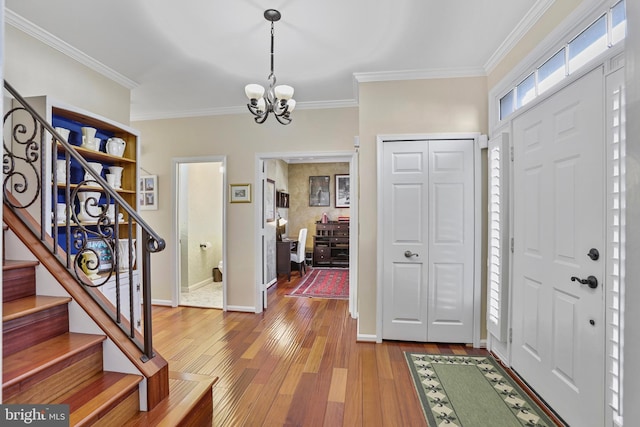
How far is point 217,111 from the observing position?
4.18 m

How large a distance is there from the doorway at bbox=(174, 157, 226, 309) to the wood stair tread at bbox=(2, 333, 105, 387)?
2.90m

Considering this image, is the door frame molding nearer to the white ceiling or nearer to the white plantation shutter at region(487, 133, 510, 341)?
the white plantation shutter at region(487, 133, 510, 341)

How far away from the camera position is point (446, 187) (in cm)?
301

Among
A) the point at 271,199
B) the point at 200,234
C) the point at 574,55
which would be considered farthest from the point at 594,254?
the point at 200,234

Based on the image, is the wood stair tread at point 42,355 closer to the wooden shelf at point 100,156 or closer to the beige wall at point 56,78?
the wooden shelf at point 100,156

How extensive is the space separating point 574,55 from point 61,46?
154 inches

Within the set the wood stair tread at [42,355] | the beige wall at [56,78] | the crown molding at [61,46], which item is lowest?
the wood stair tread at [42,355]

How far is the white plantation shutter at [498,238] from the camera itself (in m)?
2.59

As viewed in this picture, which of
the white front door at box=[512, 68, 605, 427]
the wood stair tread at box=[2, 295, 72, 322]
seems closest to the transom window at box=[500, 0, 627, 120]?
the white front door at box=[512, 68, 605, 427]

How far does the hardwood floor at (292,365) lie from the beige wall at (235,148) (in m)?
0.54

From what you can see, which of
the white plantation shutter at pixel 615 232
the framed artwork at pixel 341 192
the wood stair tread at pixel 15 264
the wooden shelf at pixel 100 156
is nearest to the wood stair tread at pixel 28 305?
the wood stair tread at pixel 15 264

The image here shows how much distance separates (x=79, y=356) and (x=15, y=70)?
7.60 feet

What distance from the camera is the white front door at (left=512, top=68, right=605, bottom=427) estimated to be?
1637 millimetres

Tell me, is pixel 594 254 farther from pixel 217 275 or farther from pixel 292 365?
pixel 217 275
